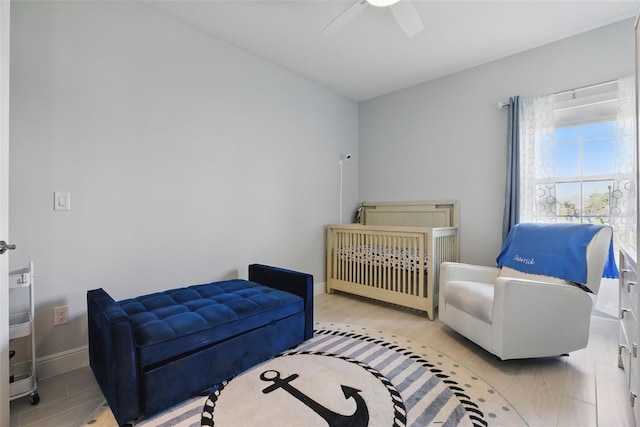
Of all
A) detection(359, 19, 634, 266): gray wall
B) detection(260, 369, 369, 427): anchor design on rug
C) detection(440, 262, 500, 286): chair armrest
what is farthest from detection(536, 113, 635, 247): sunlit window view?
detection(260, 369, 369, 427): anchor design on rug

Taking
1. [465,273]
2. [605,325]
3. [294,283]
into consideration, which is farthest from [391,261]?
[605,325]

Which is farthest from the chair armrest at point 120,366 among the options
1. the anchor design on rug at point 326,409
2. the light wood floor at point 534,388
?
the anchor design on rug at point 326,409

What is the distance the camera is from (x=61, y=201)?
180 centimetres

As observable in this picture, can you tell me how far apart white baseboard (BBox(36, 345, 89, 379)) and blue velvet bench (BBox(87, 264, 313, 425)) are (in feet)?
0.88

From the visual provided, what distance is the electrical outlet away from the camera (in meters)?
A: 1.79

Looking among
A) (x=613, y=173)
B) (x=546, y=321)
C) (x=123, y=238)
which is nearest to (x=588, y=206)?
(x=613, y=173)

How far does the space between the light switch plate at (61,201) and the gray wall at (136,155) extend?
31mm

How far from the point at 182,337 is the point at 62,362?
1.01m

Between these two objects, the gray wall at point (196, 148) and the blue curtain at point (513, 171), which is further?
the blue curtain at point (513, 171)

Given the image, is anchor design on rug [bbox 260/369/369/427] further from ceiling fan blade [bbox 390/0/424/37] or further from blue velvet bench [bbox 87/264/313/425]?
ceiling fan blade [bbox 390/0/424/37]

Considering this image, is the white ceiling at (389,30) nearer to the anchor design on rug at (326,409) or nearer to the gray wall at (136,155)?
the gray wall at (136,155)

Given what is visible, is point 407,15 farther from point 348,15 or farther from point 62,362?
point 62,362

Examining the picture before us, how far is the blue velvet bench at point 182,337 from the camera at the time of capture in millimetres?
1290

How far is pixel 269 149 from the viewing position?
116 inches
